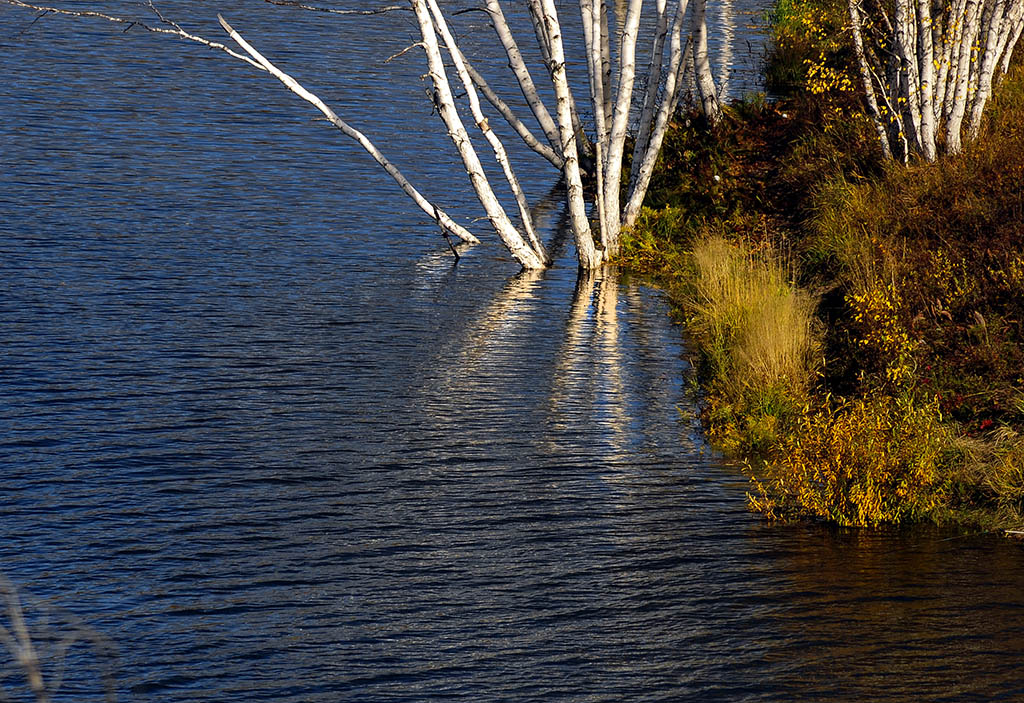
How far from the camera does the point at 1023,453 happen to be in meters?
9.51

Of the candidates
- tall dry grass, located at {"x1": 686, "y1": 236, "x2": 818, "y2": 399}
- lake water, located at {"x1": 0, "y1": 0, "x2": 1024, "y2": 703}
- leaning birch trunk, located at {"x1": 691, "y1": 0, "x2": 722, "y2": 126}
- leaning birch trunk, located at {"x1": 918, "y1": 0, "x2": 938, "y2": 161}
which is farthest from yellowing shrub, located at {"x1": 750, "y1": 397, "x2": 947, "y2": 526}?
leaning birch trunk, located at {"x1": 691, "y1": 0, "x2": 722, "y2": 126}

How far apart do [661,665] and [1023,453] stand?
11.7ft

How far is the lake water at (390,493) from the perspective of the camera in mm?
7523

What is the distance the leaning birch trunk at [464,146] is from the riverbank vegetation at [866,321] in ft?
4.57

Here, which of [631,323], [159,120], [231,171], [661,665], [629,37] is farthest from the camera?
[159,120]

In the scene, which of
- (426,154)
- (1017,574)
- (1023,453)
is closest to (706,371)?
(1023,453)

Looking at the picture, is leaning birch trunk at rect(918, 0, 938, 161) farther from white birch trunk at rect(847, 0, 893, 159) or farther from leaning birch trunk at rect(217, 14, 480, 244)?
leaning birch trunk at rect(217, 14, 480, 244)

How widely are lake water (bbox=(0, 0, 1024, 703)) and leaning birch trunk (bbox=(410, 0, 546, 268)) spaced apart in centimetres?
35

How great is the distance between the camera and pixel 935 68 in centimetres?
1495

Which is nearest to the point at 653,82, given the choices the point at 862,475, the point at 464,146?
the point at 464,146

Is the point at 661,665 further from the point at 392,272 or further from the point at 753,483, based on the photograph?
the point at 392,272

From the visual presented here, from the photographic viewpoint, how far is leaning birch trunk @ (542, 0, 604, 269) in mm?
14754

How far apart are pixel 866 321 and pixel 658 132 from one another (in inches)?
229

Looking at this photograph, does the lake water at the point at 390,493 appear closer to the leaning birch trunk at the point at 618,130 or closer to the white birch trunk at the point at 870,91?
the leaning birch trunk at the point at 618,130
